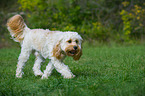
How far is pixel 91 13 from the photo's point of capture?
14578 mm

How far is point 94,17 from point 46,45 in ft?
34.9

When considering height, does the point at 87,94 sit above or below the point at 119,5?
below

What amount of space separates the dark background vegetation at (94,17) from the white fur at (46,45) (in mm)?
6759

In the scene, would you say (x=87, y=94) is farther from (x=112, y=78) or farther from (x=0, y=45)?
(x=0, y=45)

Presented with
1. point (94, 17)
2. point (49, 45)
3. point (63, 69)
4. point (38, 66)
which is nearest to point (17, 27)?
point (38, 66)

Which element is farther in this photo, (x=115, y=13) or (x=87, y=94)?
(x=115, y=13)

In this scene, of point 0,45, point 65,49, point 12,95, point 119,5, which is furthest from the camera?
point 119,5

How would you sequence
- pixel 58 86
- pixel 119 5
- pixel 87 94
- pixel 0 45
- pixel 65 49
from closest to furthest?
pixel 87 94 < pixel 58 86 < pixel 65 49 < pixel 0 45 < pixel 119 5

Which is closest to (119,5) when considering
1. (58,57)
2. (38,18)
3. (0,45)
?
(38,18)

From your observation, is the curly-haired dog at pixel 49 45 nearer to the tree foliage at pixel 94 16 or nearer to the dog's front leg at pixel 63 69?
the dog's front leg at pixel 63 69

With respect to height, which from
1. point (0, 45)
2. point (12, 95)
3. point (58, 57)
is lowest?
point (0, 45)

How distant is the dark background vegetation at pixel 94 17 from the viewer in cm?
1246

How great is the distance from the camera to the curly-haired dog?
413cm

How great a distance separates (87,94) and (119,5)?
1217 cm
